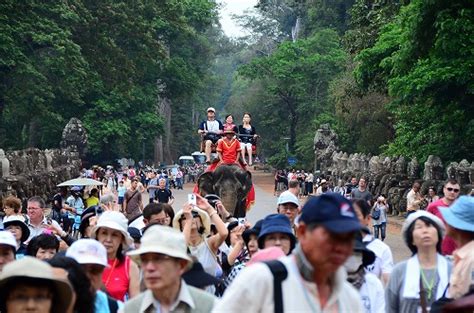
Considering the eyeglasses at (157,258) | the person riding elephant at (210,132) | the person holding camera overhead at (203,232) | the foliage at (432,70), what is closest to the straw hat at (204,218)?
the person holding camera overhead at (203,232)

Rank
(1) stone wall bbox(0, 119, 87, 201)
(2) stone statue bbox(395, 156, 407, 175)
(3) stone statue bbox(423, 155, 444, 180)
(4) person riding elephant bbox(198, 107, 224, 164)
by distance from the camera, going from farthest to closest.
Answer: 1. (2) stone statue bbox(395, 156, 407, 175)
2. (3) stone statue bbox(423, 155, 444, 180)
3. (1) stone wall bbox(0, 119, 87, 201)
4. (4) person riding elephant bbox(198, 107, 224, 164)

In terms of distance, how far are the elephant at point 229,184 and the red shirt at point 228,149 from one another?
32cm

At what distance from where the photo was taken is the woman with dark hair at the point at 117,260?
26.1 feet

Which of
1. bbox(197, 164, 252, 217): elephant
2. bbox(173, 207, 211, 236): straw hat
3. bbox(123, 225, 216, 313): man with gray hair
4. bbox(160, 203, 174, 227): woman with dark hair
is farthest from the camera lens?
bbox(197, 164, 252, 217): elephant

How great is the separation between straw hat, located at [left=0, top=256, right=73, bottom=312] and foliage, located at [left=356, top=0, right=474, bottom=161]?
24739mm

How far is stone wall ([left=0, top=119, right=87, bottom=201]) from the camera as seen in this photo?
30219mm

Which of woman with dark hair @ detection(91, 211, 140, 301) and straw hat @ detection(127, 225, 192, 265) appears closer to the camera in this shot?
straw hat @ detection(127, 225, 192, 265)

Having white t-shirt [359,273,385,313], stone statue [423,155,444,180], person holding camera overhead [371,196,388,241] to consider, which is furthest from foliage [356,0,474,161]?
white t-shirt [359,273,385,313]

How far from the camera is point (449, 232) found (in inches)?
261

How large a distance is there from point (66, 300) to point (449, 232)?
7.75ft

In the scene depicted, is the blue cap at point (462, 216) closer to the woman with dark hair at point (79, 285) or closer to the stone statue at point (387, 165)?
the woman with dark hair at point (79, 285)

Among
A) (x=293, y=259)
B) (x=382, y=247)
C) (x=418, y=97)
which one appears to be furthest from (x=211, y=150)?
(x=293, y=259)

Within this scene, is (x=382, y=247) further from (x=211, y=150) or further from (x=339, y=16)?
(x=339, y=16)

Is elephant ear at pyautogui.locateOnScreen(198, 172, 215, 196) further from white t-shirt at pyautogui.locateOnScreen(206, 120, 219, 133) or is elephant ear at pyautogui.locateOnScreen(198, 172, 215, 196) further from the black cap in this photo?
the black cap
